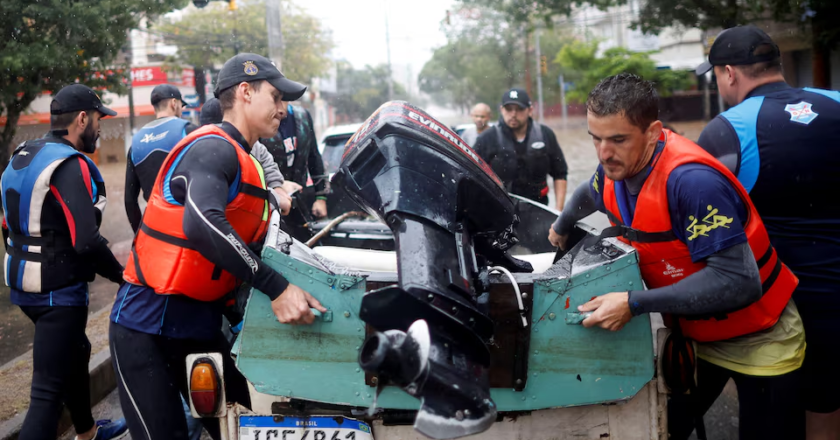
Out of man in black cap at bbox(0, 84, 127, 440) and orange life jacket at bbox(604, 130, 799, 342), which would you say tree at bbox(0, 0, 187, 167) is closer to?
man in black cap at bbox(0, 84, 127, 440)

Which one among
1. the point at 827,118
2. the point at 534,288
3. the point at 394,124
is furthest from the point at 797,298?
the point at 394,124

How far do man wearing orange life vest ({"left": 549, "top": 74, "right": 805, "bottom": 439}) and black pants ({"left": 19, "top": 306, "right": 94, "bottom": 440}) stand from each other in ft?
8.65

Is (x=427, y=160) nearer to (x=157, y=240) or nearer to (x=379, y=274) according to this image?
(x=379, y=274)

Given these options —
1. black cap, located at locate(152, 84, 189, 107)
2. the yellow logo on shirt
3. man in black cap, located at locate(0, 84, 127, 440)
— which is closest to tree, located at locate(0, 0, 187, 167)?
black cap, located at locate(152, 84, 189, 107)

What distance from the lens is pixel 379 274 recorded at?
2.19 m

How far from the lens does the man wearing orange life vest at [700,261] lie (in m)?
2.11

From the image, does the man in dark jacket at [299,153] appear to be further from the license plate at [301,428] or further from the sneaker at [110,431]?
the license plate at [301,428]

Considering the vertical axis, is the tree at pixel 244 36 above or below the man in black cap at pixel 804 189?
above

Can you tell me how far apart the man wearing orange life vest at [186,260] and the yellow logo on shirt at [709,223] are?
1.50 m

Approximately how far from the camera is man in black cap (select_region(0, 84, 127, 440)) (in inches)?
129

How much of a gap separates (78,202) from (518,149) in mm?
3733

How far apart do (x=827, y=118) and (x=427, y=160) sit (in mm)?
1502

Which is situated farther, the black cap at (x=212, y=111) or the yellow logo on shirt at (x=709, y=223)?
the black cap at (x=212, y=111)

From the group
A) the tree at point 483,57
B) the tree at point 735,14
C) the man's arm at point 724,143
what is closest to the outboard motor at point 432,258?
the man's arm at point 724,143
